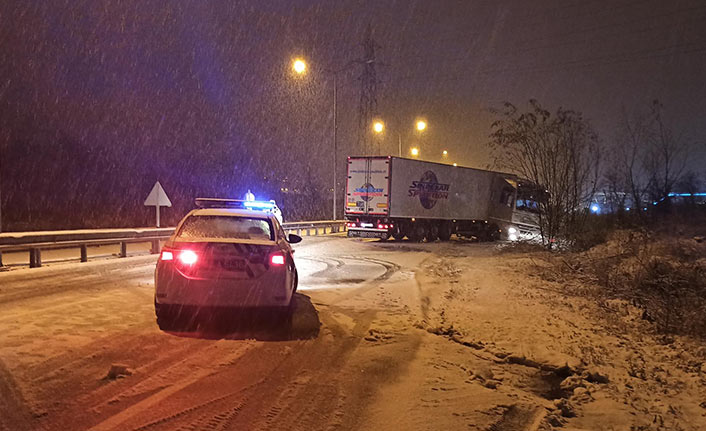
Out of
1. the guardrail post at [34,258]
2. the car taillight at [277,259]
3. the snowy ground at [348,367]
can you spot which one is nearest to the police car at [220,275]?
the car taillight at [277,259]

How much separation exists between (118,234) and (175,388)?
13591mm

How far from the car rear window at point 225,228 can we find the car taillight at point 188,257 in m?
0.40

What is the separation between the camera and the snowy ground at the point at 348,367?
13.8 feet

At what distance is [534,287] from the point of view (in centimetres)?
1152

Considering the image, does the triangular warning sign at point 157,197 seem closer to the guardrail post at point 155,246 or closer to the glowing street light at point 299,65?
the guardrail post at point 155,246

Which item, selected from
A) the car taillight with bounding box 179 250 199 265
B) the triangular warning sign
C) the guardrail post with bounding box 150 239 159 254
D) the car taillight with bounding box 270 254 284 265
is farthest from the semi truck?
the car taillight with bounding box 179 250 199 265

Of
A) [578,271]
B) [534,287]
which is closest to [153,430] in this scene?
[534,287]

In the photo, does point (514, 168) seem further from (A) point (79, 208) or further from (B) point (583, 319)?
(A) point (79, 208)

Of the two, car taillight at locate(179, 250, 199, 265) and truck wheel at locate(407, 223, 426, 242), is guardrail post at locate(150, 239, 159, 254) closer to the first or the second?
car taillight at locate(179, 250, 199, 265)

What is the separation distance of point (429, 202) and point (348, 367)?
23.3m

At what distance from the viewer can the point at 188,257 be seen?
257 inches

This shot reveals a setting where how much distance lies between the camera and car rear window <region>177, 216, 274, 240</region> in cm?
718

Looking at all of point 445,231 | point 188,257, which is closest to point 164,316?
point 188,257

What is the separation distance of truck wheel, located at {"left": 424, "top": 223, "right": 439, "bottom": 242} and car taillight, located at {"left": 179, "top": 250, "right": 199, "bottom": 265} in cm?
2362
